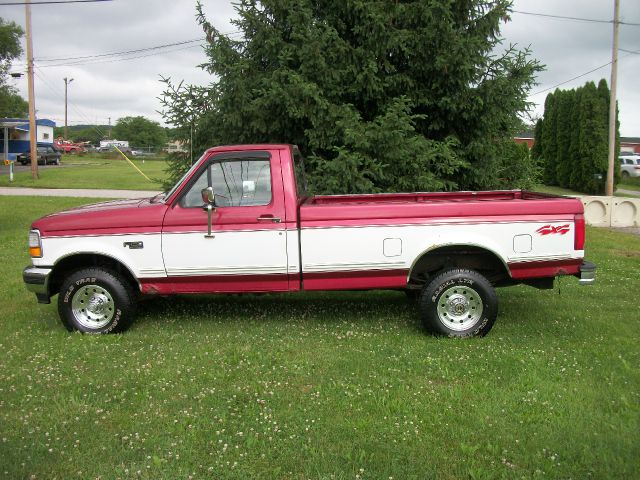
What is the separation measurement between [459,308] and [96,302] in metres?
3.54

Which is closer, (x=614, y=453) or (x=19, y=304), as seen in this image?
(x=614, y=453)

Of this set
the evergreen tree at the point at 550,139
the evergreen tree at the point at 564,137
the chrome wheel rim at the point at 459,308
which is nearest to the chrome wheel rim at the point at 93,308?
the chrome wheel rim at the point at 459,308

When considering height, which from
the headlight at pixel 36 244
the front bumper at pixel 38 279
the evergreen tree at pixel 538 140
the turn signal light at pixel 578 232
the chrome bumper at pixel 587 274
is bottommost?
the front bumper at pixel 38 279

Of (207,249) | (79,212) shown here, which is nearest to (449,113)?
(207,249)

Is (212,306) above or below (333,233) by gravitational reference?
below

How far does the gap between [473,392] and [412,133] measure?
227 inches

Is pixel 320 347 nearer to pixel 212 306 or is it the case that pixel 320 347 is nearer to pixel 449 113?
pixel 212 306

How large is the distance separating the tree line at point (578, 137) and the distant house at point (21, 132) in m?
41.9

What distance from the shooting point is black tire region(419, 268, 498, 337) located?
559cm

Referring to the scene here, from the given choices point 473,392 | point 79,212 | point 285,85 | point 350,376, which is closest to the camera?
point 473,392

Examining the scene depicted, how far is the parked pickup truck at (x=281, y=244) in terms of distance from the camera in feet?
18.2

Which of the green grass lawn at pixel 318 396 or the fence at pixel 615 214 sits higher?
the fence at pixel 615 214

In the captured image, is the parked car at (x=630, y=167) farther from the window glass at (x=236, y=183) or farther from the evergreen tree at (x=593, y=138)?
the window glass at (x=236, y=183)

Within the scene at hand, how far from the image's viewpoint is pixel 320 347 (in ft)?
17.9
